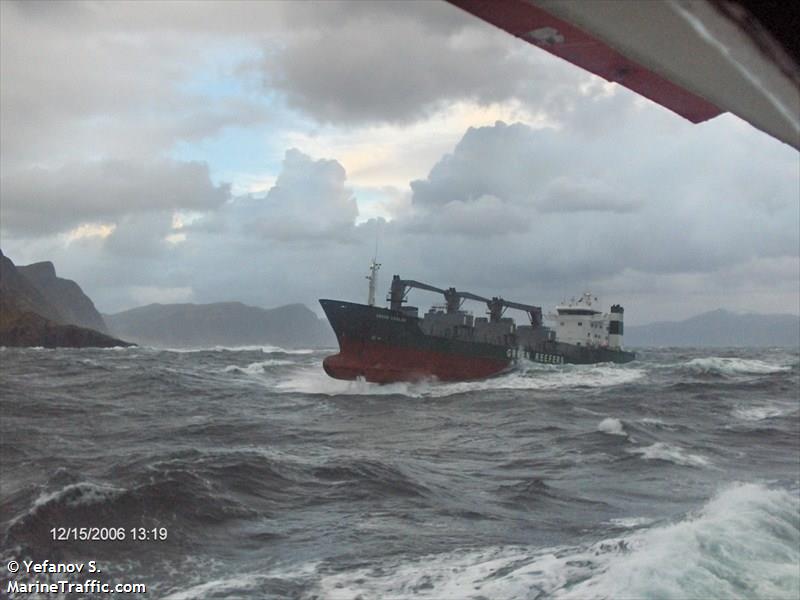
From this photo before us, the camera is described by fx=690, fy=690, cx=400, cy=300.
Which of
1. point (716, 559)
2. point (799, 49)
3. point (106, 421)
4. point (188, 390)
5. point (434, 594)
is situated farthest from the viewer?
point (188, 390)

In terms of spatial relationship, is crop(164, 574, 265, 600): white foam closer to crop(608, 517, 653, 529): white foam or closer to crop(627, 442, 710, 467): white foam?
crop(608, 517, 653, 529): white foam

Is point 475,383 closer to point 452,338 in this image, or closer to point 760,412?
point 452,338

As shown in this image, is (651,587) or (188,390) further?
(188,390)

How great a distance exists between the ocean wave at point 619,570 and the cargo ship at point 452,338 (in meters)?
26.1

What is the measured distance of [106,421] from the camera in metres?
19.7

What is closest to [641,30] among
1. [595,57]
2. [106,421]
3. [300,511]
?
[595,57]

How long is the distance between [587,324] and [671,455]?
40.0 m

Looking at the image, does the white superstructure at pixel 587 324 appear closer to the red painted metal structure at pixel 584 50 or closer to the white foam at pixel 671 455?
the white foam at pixel 671 455

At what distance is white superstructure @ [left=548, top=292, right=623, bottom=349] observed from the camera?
55188mm

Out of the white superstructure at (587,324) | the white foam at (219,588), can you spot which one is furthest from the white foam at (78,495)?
the white superstructure at (587,324)

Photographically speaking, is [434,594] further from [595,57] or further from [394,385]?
[394,385]

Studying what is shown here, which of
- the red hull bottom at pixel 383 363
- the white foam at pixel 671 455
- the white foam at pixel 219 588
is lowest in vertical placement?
the white foam at pixel 219 588

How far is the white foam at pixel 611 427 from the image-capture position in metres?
19.3

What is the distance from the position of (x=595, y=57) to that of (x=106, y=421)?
20.8 m
